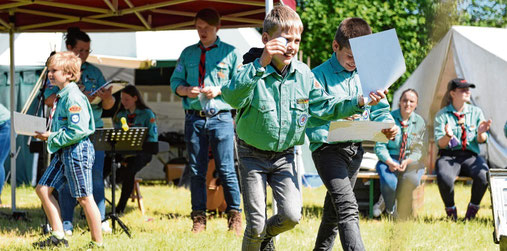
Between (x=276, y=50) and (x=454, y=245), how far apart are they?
2.68 m

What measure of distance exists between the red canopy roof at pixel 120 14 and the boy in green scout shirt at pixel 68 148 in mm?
1111

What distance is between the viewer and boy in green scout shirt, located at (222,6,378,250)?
345 centimetres

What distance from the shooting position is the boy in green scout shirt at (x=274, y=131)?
3449 mm

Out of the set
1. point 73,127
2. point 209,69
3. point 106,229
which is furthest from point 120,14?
point 106,229

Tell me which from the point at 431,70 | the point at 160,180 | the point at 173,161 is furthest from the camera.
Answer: the point at 160,180

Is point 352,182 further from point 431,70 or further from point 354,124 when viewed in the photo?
point 431,70

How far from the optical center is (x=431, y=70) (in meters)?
0.75

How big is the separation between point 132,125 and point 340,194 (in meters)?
4.66

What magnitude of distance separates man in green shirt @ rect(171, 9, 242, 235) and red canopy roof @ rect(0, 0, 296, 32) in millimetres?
450

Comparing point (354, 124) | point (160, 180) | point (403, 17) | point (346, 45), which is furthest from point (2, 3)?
point (160, 180)

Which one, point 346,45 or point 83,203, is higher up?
point 346,45

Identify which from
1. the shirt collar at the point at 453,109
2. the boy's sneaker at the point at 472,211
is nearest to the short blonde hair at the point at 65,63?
the shirt collar at the point at 453,109

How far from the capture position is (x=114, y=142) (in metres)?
5.71

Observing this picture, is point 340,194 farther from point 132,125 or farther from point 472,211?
point 132,125
